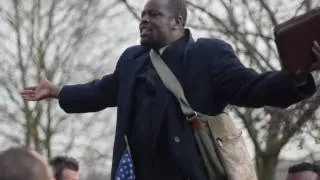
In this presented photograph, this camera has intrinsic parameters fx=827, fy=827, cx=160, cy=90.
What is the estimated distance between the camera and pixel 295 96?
13.9 ft

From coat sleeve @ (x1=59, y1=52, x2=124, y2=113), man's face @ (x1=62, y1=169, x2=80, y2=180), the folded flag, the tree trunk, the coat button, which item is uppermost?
coat sleeve @ (x1=59, y1=52, x2=124, y2=113)

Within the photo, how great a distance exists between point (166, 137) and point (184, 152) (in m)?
0.17

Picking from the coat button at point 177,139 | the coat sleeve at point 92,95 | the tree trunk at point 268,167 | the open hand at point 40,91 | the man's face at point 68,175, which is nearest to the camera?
the coat button at point 177,139

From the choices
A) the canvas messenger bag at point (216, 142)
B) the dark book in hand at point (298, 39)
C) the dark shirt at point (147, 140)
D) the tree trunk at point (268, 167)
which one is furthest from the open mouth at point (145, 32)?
the tree trunk at point (268, 167)

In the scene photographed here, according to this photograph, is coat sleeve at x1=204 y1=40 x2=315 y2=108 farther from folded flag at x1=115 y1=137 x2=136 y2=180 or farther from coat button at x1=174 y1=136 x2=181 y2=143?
folded flag at x1=115 y1=137 x2=136 y2=180

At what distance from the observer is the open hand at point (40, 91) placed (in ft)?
17.8

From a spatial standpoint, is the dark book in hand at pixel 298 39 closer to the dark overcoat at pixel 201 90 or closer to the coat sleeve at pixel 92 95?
the dark overcoat at pixel 201 90

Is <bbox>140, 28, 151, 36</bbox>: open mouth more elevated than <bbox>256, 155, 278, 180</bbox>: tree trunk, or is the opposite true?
<bbox>140, 28, 151, 36</bbox>: open mouth

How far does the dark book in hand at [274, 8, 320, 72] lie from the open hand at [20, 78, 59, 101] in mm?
1813

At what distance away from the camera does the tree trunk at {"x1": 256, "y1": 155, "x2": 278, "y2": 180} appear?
17.2 meters

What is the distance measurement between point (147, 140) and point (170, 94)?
292mm

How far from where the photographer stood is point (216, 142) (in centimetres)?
464

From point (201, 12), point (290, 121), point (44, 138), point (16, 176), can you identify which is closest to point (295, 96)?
point (16, 176)

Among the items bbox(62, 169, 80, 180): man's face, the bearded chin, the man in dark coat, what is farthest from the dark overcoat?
bbox(62, 169, 80, 180): man's face
